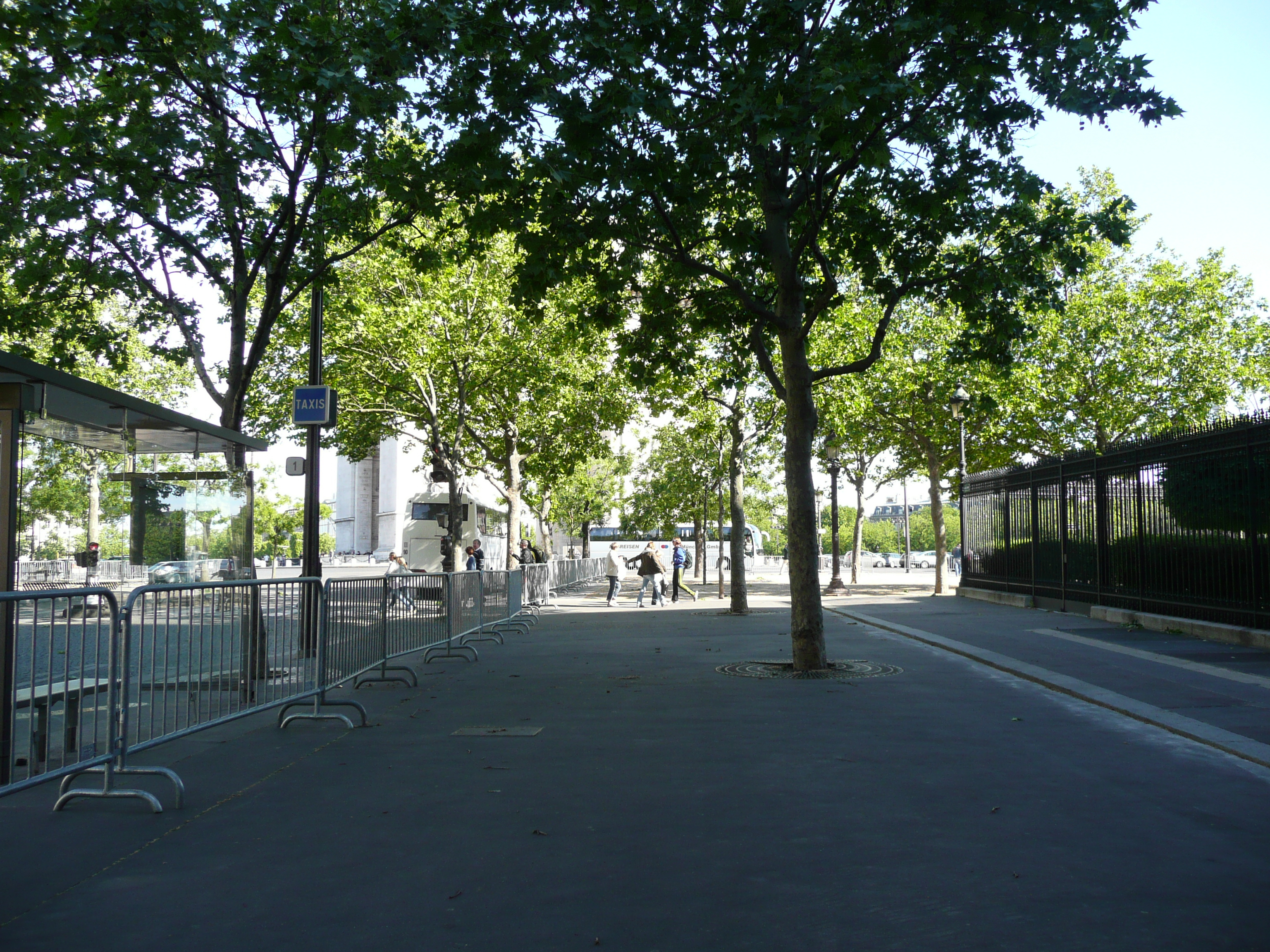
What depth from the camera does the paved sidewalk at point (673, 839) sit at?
12.9 ft

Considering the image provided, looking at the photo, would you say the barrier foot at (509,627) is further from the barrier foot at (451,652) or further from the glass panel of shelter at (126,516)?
the glass panel of shelter at (126,516)

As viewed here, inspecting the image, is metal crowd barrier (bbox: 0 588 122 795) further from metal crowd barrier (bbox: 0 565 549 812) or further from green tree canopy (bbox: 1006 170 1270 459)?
green tree canopy (bbox: 1006 170 1270 459)

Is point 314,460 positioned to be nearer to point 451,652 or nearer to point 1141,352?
point 451,652

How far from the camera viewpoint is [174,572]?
1034 centimetres

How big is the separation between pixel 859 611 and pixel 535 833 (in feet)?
59.9

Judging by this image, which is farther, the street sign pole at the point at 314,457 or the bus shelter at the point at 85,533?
the street sign pole at the point at 314,457

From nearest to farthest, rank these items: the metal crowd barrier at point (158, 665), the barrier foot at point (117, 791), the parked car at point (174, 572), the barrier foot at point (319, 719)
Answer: the metal crowd barrier at point (158, 665), the barrier foot at point (117, 791), the barrier foot at point (319, 719), the parked car at point (174, 572)

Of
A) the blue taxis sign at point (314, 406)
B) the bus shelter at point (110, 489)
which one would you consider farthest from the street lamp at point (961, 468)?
the bus shelter at point (110, 489)

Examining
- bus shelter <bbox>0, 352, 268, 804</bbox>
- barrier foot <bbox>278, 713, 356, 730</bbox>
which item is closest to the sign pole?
bus shelter <bbox>0, 352, 268, 804</bbox>

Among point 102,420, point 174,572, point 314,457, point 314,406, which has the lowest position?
point 174,572

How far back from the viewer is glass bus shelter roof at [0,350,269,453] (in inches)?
250

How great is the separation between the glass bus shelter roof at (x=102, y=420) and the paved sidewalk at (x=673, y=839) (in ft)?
8.02

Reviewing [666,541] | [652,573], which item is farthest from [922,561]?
[652,573]

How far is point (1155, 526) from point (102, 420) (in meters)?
14.3
